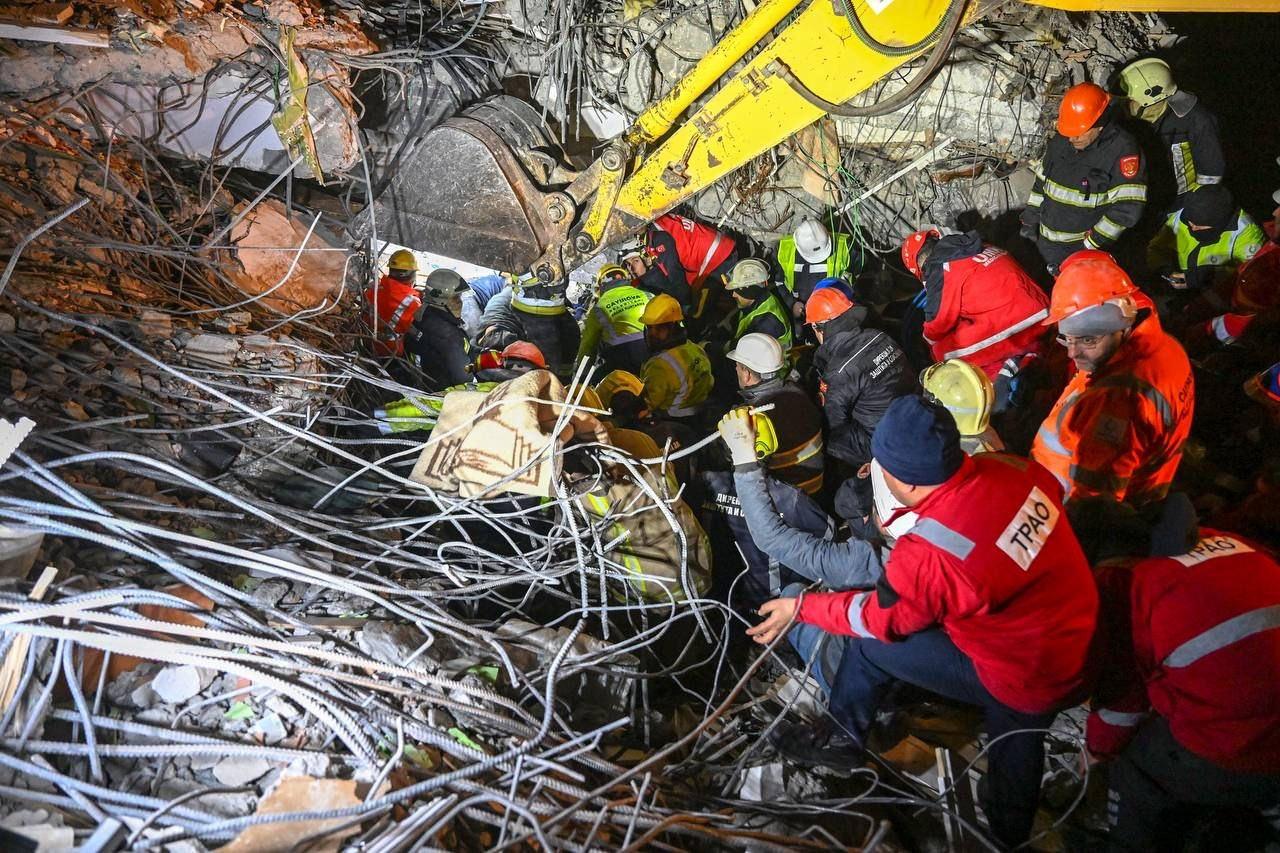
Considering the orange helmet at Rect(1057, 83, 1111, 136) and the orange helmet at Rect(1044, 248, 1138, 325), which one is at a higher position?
the orange helmet at Rect(1057, 83, 1111, 136)

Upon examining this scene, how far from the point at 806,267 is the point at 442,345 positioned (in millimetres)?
3329

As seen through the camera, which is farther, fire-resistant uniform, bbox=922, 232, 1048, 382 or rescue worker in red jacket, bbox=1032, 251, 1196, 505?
fire-resistant uniform, bbox=922, 232, 1048, 382

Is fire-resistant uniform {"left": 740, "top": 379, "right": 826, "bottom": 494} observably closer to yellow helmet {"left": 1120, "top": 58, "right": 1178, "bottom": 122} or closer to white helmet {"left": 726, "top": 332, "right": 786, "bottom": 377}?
white helmet {"left": 726, "top": 332, "right": 786, "bottom": 377}

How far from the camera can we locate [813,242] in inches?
237

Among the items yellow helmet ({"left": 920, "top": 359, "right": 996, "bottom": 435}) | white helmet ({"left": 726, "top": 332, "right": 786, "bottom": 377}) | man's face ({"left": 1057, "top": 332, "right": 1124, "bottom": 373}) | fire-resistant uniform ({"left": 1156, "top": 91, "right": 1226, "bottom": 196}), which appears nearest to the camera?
man's face ({"left": 1057, "top": 332, "right": 1124, "bottom": 373})

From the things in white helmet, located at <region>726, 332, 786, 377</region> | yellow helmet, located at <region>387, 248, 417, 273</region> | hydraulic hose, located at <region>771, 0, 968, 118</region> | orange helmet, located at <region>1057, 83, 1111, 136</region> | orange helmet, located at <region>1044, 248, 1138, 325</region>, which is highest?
hydraulic hose, located at <region>771, 0, 968, 118</region>

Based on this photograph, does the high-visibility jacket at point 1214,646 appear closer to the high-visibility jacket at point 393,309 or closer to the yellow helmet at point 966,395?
the yellow helmet at point 966,395

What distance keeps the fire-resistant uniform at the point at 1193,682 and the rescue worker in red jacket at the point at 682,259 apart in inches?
165

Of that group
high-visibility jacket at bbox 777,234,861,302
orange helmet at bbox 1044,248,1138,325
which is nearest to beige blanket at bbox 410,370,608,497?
orange helmet at bbox 1044,248,1138,325

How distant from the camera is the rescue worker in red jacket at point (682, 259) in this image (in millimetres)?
6047

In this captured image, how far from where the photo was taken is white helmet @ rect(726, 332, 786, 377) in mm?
4312

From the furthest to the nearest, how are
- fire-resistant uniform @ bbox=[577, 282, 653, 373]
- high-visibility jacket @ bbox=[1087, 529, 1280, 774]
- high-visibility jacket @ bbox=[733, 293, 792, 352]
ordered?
1. high-visibility jacket @ bbox=[733, 293, 792, 352]
2. fire-resistant uniform @ bbox=[577, 282, 653, 373]
3. high-visibility jacket @ bbox=[1087, 529, 1280, 774]

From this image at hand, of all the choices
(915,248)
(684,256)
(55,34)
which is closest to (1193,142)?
(915,248)

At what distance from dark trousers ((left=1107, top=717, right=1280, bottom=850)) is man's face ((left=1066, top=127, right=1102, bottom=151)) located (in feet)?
13.8
